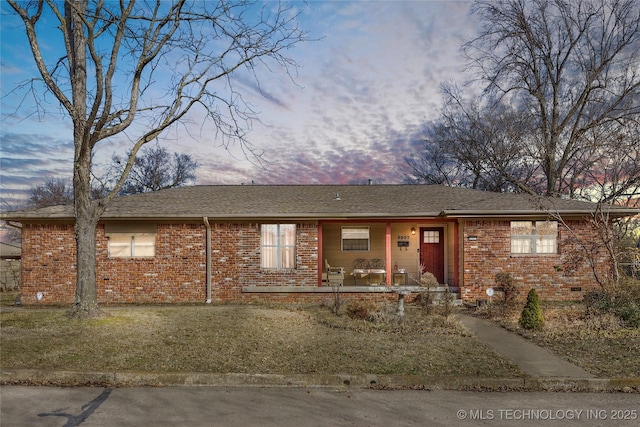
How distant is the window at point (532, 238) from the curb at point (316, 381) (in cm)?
871

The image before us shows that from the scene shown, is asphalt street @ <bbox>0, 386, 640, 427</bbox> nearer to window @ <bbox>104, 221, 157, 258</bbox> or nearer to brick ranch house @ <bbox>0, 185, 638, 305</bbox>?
brick ranch house @ <bbox>0, 185, 638, 305</bbox>

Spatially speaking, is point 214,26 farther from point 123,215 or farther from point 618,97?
point 618,97

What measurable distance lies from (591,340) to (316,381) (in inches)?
224

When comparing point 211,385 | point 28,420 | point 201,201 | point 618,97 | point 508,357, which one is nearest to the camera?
point 28,420

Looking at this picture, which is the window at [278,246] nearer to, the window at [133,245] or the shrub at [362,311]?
the window at [133,245]

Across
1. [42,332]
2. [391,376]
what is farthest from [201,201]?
[391,376]

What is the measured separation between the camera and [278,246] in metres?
14.9

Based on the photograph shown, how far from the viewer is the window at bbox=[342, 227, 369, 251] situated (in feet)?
58.2

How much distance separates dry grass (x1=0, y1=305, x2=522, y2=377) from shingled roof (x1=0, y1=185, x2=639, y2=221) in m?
4.26

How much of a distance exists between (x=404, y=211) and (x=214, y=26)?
26.0 feet

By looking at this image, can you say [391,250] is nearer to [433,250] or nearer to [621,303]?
[433,250]

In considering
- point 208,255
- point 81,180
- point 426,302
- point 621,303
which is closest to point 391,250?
point 426,302

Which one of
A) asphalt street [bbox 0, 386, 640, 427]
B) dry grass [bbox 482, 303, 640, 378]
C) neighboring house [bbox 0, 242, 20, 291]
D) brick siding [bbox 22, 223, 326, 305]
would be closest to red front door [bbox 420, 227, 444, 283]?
brick siding [bbox 22, 223, 326, 305]

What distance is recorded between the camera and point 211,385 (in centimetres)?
631
